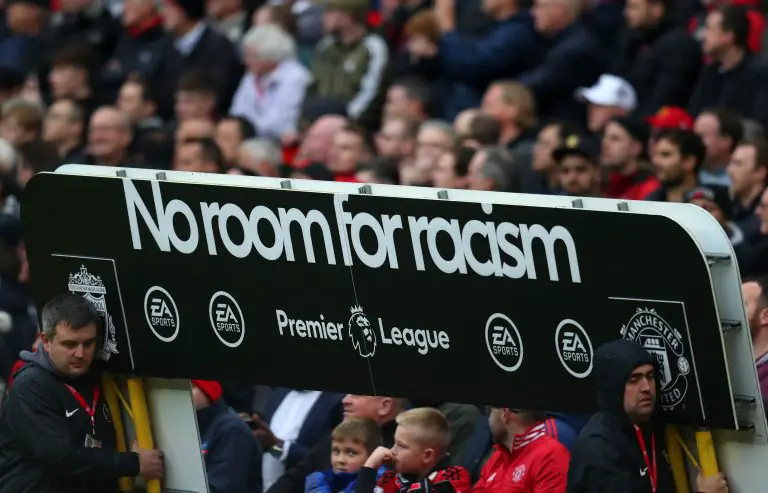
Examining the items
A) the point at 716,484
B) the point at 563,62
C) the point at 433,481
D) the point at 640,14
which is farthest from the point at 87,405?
the point at 640,14

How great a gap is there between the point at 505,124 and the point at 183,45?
5.22m

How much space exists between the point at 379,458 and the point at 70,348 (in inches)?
61.7

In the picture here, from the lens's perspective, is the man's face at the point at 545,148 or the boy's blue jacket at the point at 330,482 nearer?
the boy's blue jacket at the point at 330,482

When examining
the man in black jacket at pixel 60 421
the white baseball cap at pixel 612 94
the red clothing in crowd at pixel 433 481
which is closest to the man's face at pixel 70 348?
the man in black jacket at pixel 60 421

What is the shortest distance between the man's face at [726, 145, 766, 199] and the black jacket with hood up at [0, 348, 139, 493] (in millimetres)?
4820

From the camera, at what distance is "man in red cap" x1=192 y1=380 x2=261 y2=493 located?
9492mm

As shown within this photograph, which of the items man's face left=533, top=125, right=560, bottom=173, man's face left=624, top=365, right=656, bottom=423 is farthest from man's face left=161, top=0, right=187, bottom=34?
man's face left=624, top=365, right=656, bottom=423

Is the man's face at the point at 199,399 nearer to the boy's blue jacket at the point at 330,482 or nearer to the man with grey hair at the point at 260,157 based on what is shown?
the boy's blue jacket at the point at 330,482

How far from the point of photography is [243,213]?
8.33m

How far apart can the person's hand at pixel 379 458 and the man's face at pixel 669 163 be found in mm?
3782

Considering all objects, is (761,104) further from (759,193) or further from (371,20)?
(371,20)

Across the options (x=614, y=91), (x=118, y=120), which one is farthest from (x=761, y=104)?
(x=118, y=120)

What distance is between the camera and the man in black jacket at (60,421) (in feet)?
28.4

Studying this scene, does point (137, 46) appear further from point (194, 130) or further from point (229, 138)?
point (194, 130)
